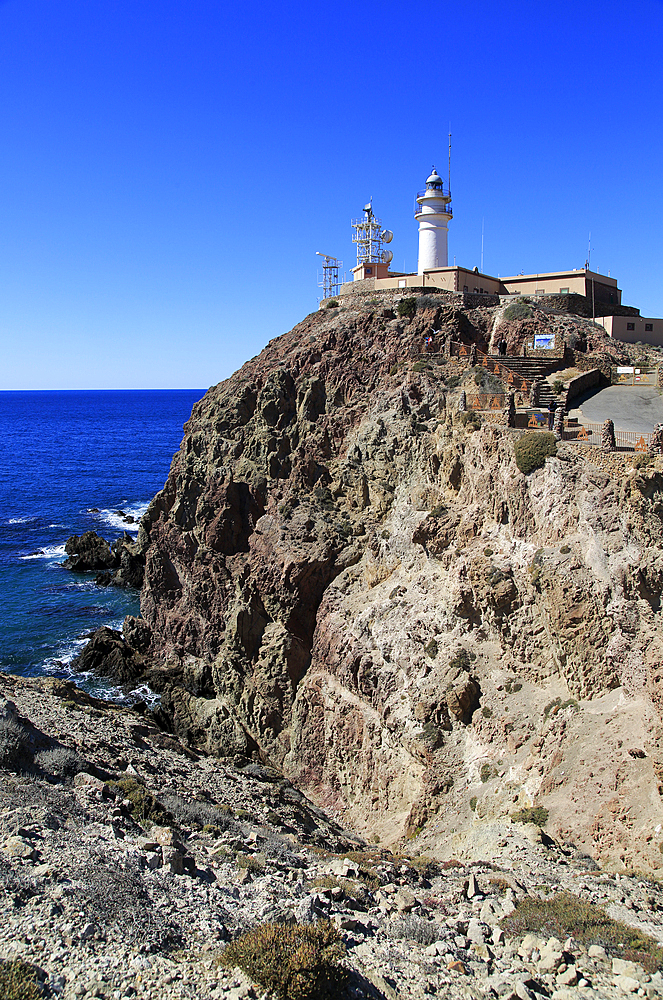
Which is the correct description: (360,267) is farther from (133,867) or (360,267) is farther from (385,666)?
(133,867)

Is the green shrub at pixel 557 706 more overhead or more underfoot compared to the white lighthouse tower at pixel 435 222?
more underfoot

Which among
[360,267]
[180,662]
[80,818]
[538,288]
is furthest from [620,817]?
[360,267]

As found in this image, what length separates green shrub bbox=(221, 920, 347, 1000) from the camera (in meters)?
10.3

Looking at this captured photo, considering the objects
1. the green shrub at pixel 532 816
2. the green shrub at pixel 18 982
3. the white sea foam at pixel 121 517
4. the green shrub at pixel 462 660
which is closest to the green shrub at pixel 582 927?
the green shrub at pixel 532 816

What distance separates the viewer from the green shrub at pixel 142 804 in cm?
1716

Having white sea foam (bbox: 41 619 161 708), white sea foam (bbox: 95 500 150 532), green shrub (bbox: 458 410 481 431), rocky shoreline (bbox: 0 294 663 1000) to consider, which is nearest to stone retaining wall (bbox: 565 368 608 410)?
rocky shoreline (bbox: 0 294 663 1000)

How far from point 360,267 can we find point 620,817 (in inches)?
1620

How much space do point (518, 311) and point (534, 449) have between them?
54.2ft

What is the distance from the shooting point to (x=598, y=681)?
20.2 m

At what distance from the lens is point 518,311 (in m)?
36.8

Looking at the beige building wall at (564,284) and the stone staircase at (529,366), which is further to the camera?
the beige building wall at (564,284)

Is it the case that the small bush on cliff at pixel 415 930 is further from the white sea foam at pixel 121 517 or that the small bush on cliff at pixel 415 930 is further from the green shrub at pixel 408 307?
the white sea foam at pixel 121 517

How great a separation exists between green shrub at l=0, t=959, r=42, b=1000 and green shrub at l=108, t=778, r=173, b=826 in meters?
7.04

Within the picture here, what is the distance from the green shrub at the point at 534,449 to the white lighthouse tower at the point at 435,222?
78.8 ft
